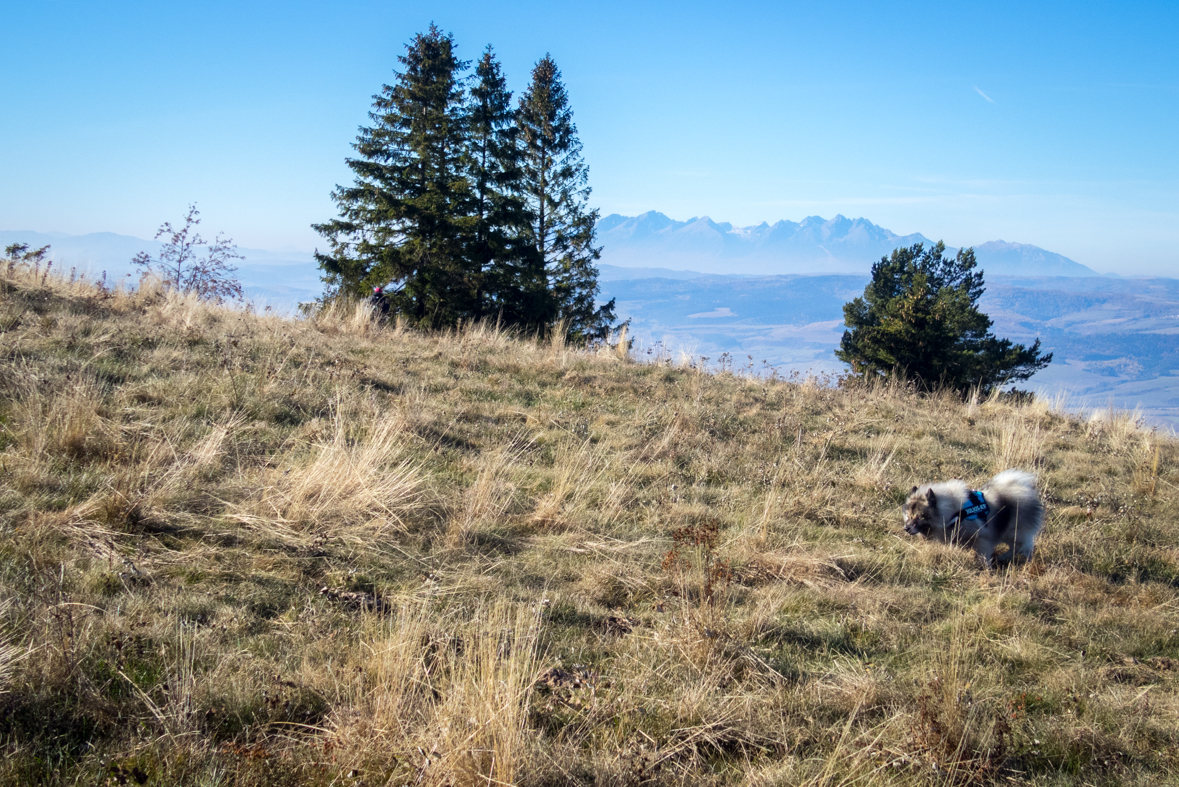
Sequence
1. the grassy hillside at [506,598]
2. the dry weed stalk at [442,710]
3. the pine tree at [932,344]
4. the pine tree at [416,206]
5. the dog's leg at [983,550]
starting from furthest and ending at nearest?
1. the pine tree at [932,344]
2. the pine tree at [416,206]
3. the dog's leg at [983,550]
4. the grassy hillside at [506,598]
5. the dry weed stalk at [442,710]

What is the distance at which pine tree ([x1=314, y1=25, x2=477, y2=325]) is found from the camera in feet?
61.0

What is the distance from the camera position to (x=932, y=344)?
25.5 m

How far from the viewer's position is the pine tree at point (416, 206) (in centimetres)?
1858

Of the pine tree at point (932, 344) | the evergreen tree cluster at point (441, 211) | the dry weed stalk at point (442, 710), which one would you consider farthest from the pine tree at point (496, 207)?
the dry weed stalk at point (442, 710)

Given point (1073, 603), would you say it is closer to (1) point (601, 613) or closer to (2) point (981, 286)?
(1) point (601, 613)

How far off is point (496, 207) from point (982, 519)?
691 inches

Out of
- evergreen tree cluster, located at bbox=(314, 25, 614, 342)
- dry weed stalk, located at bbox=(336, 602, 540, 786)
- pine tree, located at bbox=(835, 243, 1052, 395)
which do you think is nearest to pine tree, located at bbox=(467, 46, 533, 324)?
evergreen tree cluster, located at bbox=(314, 25, 614, 342)

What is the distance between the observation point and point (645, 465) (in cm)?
603

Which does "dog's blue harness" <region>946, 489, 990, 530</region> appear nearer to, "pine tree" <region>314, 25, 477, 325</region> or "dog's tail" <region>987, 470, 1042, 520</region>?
"dog's tail" <region>987, 470, 1042, 520</region>

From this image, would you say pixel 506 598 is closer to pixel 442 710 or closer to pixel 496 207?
pixel 442 710

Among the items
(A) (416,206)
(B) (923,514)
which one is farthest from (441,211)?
(B) (923,514)

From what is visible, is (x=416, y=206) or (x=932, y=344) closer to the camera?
(x=416, y=206)

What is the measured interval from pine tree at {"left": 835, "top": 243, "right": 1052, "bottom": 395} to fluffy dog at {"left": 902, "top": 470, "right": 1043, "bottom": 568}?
18026 mm

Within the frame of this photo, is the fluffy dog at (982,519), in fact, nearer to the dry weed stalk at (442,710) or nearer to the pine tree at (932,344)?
the dry weed stalk at (442,710)
